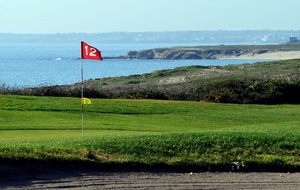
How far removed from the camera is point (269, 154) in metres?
15.8

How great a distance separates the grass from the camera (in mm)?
14266

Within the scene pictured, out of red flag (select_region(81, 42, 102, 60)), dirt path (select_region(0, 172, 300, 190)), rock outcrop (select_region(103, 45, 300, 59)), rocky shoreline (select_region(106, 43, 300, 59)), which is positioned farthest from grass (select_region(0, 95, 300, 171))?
rock outcrop (select_region(103, 45, 300, 59))

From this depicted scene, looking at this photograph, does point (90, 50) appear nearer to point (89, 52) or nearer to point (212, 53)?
point (89, 52)

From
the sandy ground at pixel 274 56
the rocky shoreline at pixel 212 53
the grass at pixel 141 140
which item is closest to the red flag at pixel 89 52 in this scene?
the grass at pixel 141 140

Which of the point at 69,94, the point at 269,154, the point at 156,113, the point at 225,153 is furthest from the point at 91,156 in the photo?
the point at 69,94

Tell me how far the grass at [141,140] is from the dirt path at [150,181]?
70 cm

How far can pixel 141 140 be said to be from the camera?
15.9 m

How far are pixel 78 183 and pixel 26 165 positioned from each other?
4.58ft

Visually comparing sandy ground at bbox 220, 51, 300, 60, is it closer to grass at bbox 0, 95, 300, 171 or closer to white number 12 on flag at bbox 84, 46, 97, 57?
grass at bbox 0, 95, 300, 171

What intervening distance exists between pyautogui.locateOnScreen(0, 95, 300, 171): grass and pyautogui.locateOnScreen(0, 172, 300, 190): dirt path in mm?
699

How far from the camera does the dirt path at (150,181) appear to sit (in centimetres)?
1207

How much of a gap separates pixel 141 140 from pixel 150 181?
3.13m

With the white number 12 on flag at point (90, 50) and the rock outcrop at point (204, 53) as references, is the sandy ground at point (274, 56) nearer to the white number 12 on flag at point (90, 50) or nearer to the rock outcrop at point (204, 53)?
the rock outcrop at point (204, 53)

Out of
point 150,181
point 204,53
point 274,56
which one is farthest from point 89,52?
point 204,53
